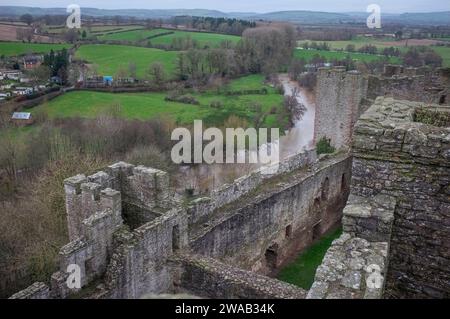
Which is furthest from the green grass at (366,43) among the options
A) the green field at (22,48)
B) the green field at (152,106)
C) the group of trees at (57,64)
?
the green field at (22,48)

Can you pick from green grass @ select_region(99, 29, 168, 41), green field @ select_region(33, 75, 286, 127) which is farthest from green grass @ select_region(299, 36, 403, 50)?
green grass @ select_region(99, 29, 168, 41)

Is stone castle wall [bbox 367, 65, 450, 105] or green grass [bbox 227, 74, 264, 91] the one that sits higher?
stone castle wall [bbox 367, 65, 450, 105]

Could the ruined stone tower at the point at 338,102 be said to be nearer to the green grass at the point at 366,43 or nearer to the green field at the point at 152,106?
the green field at the point at 152,106

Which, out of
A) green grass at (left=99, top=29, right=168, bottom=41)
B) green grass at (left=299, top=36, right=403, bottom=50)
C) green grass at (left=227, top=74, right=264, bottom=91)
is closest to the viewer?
green grass at (left=227, top=74, right=264, bottom=91)

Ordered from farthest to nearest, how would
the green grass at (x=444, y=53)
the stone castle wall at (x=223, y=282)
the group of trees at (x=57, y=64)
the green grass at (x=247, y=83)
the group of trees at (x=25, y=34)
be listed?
1. the green grass at (x=247, y=83)
2. the group of trees at (x=25, y=34)
3. the group of trees at (x=57, y=64)
4. the green grass at (x=444, y=53)
5. the stone castle wall at (x=223, y=282)

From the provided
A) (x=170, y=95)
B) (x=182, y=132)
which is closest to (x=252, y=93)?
(x=170, y=95)

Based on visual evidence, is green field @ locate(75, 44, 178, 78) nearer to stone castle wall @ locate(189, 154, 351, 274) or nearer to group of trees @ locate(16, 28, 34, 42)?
group of trees @ locate(16, 28, 34, 42)
